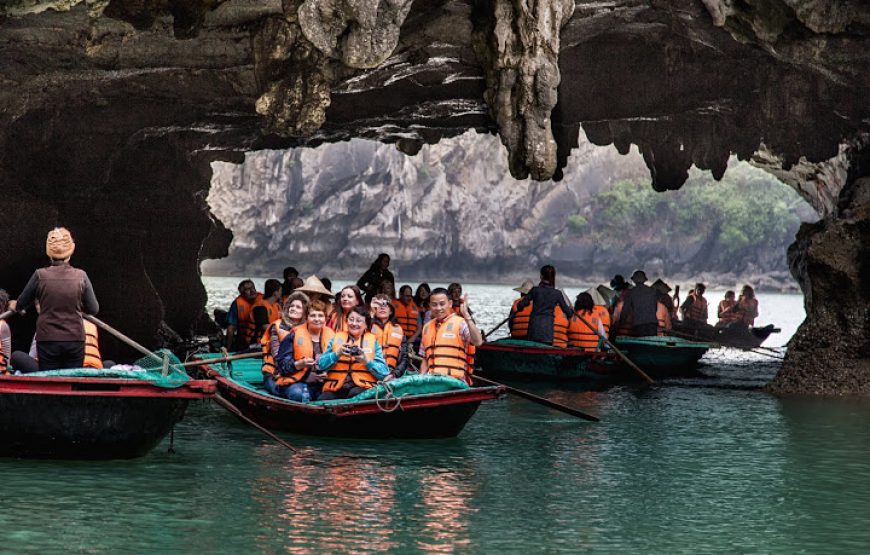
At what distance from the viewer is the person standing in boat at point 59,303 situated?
10.3 m

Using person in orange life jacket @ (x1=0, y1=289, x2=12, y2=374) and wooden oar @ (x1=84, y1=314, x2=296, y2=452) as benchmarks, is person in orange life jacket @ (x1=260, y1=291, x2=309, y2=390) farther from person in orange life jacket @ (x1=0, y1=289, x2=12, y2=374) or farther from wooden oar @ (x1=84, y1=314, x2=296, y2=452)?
person in orange life jacket @ (x1=0, y1=289, x2=12, y2=374)

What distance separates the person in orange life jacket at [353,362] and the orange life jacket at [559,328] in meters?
8.28

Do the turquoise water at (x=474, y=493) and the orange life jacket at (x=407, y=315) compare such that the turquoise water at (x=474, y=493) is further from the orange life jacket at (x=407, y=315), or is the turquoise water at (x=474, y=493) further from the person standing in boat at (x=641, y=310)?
the person standing in boat at (x=641, y=310)

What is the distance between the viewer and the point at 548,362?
795 inches

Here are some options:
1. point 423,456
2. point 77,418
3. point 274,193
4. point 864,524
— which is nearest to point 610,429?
point 423,456

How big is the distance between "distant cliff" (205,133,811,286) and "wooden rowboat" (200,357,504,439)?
246 ft

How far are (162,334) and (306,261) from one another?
7447cm

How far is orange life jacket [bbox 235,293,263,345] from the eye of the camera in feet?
62.1

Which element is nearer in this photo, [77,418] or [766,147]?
[77,418]

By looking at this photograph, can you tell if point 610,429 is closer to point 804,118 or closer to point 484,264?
point 804,118

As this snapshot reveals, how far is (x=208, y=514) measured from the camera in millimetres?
8883

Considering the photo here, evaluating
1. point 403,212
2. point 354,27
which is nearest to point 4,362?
point 354,27

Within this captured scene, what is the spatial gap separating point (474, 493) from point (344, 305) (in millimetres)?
3806

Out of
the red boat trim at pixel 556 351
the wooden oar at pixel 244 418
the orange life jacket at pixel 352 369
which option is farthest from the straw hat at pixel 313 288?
the red boat trim at pixel 556 351
